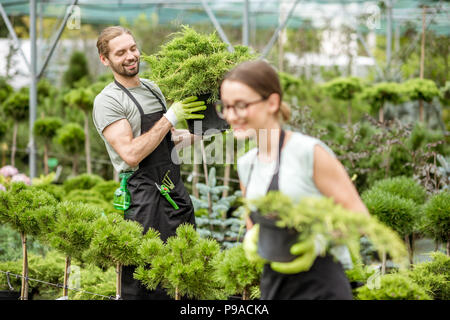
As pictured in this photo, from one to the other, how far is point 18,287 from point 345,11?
9122 mm

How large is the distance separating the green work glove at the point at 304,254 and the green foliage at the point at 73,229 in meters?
1.10

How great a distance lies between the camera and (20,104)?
6.52m

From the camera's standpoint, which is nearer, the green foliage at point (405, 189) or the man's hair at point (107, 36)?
the man's hair at point (107, 36)

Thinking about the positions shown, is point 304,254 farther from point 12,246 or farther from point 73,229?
point 12,246

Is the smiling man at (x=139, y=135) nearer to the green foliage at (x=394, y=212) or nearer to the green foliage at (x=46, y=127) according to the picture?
the green foliage at (x=394, y=212)

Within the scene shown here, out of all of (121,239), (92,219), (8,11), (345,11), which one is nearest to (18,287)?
(92,219)

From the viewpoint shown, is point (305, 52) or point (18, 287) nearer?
point (18, 287)

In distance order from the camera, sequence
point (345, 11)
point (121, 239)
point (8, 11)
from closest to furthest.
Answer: point (121, 239) < point (8, 11) < point (345, 11)

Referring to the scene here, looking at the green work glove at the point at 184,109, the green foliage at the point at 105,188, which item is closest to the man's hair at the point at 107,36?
the green work glove at the point at 184,109

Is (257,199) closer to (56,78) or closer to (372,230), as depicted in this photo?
(372,230)

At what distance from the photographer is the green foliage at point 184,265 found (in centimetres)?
220

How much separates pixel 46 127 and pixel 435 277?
461 centimetres

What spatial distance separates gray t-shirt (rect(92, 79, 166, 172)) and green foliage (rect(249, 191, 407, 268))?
132cm

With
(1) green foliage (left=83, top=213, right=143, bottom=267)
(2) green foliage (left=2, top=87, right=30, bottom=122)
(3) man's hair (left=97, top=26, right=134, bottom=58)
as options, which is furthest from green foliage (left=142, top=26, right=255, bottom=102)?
(2) green foliage (left=2, top=87, right=30, bottom=122)
